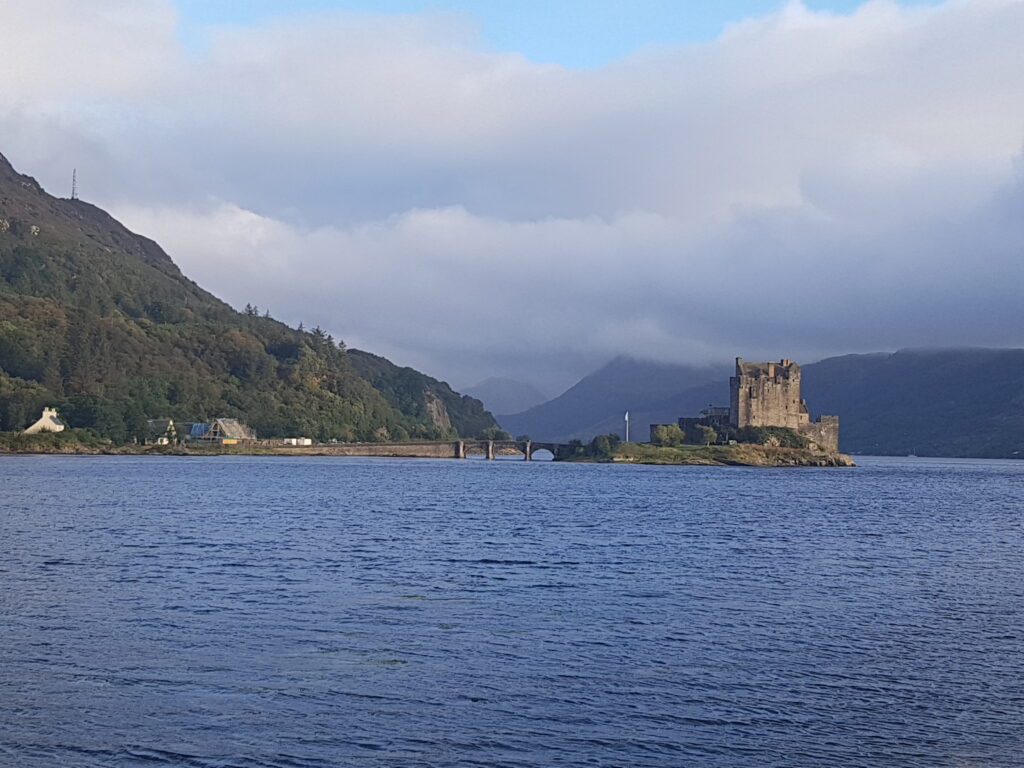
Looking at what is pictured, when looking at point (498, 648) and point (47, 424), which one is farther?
point (47, 424)

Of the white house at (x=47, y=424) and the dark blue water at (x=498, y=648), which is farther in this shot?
the white house at (x=47, y=424)

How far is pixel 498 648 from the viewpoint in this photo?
28.8 meters

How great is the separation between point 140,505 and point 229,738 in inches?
2314

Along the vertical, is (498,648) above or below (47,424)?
below

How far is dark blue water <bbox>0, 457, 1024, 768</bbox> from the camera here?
2097 cm

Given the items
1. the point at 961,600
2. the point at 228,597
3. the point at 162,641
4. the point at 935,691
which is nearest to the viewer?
the point at 935,691

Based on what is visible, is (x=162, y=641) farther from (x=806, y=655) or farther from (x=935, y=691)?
(x=935, y=691)

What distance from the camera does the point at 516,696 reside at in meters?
24.1

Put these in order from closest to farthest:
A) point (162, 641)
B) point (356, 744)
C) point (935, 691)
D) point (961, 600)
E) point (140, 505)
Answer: point (356, 744), point (935, 691), point (162, 641), point (961, 600), point (140, 505)

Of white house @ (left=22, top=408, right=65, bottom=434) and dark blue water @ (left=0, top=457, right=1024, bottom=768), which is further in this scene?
white house @ (left=22, top=408, right=65, bottom=434)

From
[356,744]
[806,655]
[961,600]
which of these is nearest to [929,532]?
[961,600]

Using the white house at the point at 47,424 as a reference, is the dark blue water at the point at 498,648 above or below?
below

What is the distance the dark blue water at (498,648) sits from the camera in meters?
21.0

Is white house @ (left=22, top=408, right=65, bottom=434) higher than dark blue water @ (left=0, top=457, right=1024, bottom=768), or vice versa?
white house @ (left=22, top=408, right=65, bottom=434)
